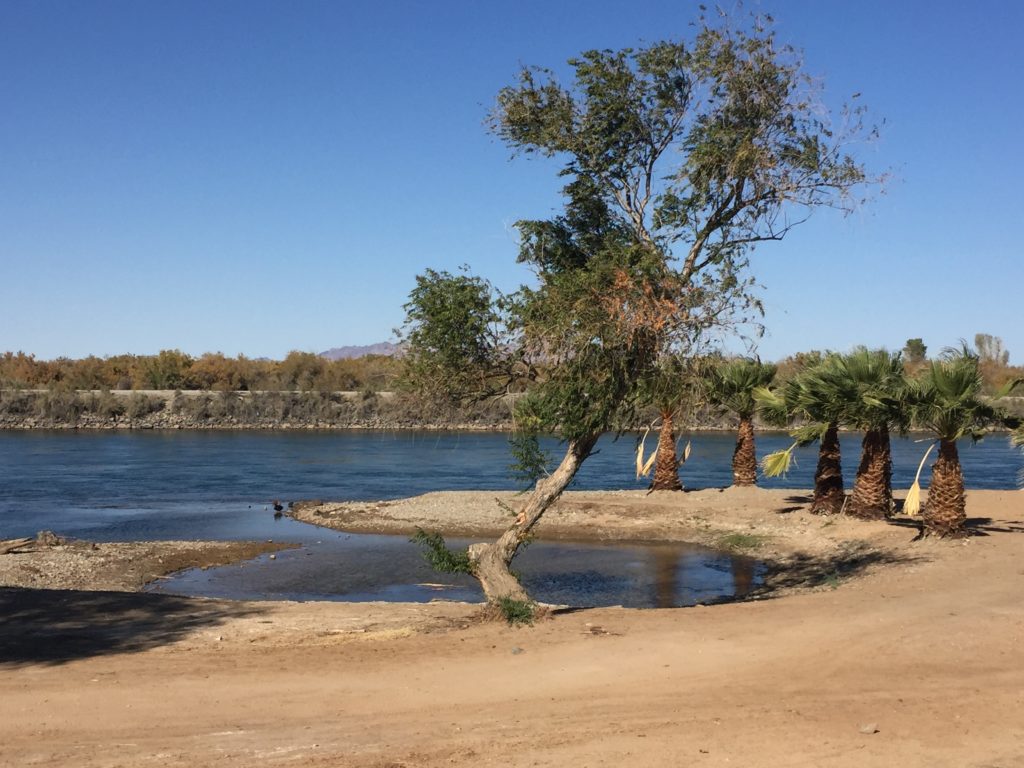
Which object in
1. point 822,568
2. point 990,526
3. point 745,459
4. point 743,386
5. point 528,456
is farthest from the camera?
point 745,459

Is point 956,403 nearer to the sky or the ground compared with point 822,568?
nearer to the sky

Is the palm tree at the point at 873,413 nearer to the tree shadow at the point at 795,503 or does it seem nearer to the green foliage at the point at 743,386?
the tree shadow at the point at 795,503

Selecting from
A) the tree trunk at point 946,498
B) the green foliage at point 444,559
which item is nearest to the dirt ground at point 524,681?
the green foliage at point 444,559

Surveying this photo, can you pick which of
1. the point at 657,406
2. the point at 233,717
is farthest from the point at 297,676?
the point at 657,406

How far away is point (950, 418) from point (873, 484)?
17.3 ft

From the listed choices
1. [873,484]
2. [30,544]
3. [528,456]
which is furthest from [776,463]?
[30,544]

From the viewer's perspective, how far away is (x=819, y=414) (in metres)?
23.8

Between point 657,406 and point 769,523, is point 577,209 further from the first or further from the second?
point 769,523

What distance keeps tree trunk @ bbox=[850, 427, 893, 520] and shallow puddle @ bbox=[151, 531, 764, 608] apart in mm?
2997

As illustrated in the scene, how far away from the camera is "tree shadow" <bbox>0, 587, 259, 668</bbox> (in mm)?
11897

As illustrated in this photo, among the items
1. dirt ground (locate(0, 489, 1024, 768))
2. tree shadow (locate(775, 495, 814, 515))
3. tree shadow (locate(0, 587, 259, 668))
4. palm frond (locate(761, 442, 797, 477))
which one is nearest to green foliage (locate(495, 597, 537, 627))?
dirt ground (locate(0, 489, 1024, 768))

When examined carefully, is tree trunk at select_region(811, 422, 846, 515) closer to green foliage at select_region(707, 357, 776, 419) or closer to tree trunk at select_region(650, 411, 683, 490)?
green foliage at select_region(707, 357, 776, 419)

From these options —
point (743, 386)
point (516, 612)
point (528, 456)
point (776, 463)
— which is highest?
point (743, 386)

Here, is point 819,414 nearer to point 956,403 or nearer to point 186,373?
point 956,403
